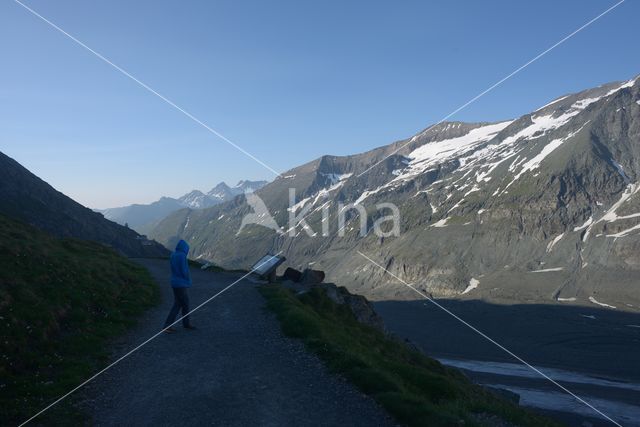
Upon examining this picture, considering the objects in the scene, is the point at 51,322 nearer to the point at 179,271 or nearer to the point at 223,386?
the point at 179,271

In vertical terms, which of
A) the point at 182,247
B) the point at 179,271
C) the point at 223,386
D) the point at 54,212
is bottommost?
the point at 223,386

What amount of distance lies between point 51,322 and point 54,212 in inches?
4258

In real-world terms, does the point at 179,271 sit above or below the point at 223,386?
above

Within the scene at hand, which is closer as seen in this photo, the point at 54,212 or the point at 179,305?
the point at 179,305

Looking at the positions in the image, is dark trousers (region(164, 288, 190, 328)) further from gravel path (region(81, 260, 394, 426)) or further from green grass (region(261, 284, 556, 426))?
green grass (region(261, 284, 556, 426))

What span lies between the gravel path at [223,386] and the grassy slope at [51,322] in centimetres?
85

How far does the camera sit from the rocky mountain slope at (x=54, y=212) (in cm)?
9909

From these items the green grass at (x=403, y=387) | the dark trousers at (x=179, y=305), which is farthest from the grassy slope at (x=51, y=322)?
the green grass at (x=403, y=387)

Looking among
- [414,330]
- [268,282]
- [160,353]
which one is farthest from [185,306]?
[414,330]

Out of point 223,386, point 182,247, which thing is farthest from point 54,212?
point 223,386

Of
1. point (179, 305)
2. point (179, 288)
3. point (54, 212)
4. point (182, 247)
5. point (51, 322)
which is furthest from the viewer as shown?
point (54, 212)

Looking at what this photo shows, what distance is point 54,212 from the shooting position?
109m

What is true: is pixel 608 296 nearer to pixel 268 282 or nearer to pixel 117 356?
pixel 268 282

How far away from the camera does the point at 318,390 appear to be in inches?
470
